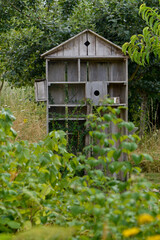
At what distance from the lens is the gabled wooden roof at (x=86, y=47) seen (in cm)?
624

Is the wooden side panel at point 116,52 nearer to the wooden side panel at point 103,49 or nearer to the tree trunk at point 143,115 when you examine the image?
the wooden side panel at point 103,49

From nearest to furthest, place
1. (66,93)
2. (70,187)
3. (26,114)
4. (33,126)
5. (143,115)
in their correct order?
(70,187), (66,93), (33,126), (26,114), (143,115)

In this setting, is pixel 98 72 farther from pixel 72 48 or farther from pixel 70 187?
pixel 70 187

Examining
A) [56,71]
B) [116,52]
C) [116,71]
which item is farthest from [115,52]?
[56,71]

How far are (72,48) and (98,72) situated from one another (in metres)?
0.61

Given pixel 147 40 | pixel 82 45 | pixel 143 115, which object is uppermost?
pixel 82 45

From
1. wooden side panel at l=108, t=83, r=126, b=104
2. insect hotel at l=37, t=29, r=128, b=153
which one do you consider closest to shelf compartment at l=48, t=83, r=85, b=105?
insect hotel at l=37, t=29, r=128, b=153

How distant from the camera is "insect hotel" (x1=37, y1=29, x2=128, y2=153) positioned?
245 inches

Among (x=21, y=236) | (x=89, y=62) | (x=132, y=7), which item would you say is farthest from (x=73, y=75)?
(x=21, y=236)

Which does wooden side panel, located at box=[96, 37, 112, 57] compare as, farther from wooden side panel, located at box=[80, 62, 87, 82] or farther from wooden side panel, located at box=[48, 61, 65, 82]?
wooden side panel, located at box=[48, 61, 65, 82]

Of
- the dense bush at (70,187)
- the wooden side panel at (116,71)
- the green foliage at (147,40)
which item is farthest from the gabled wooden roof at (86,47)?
the dense bush at (70,187)

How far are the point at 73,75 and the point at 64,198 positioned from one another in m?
3.85

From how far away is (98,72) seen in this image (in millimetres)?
6531

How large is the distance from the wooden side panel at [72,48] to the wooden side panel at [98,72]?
403mm
